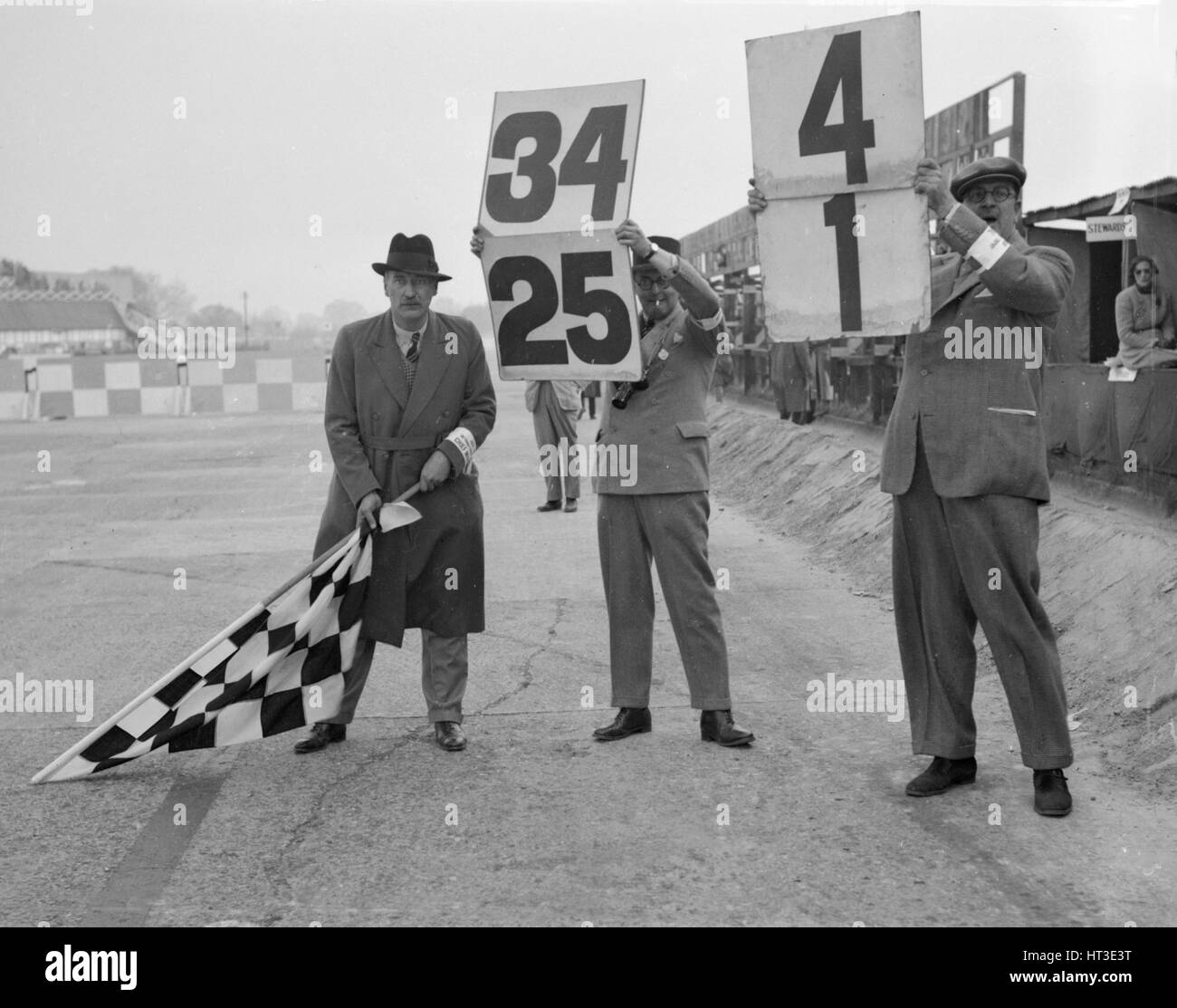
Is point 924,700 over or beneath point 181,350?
beneath

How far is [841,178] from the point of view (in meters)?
4.72

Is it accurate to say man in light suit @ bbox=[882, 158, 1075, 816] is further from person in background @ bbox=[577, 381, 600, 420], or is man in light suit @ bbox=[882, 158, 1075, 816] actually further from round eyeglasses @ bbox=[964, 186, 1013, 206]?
A: person in background @ bbox=[577, 381, 600, 420]

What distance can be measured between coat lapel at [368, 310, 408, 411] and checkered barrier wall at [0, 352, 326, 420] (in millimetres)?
21920

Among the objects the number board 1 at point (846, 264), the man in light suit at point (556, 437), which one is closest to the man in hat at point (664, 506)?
the number board 1 at point (846, 264)

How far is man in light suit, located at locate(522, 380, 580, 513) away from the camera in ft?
40.6

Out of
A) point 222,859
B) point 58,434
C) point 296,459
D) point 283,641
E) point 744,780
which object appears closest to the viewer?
point 222,859

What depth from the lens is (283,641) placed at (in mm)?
5348

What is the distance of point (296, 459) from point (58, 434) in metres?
6.93

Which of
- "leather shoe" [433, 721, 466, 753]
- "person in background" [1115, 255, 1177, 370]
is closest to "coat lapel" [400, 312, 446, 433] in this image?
"leather shoe" [433, 721, 466, 753]
